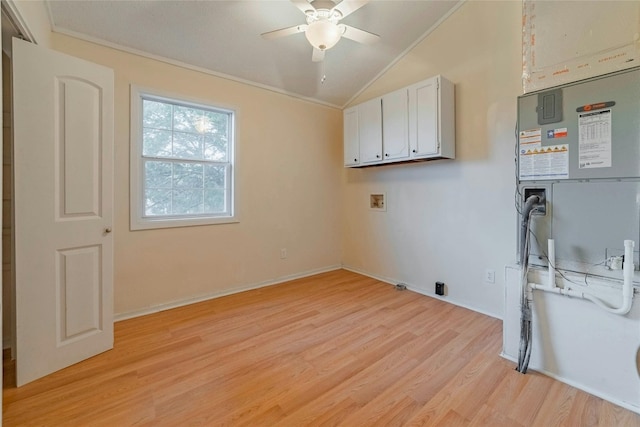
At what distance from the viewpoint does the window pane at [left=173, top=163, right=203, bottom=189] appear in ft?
9.62

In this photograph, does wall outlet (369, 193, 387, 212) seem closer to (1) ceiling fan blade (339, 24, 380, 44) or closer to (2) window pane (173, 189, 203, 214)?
(1) ceiling fan blade (339, 24, 380, 44)

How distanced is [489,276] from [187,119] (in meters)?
3.41

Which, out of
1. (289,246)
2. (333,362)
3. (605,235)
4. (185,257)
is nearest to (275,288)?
(289,246)

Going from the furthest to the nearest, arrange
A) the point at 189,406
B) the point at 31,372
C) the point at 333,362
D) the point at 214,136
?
the point at 214,136
the point at 333,362
the point at 31,372
the point at 189,406

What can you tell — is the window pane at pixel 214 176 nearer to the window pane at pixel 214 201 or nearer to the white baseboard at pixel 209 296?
the window pane at pixel 214 201

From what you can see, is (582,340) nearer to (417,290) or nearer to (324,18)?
(417,290)

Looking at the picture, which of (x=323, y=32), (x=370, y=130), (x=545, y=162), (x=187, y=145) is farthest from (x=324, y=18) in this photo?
(x=187, y=145)

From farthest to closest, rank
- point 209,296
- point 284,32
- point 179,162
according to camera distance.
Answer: point 209,296, point 179,162, point 284,32

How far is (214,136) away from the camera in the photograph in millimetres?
3164

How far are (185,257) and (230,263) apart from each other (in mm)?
494

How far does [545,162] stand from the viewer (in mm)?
1840

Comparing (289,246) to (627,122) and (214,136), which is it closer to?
(214,136)

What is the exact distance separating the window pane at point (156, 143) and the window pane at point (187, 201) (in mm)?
402

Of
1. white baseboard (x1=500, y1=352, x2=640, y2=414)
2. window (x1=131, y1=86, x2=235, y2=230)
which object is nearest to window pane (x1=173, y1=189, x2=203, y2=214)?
window (x1=131, y1=86, x2=235, y2=230)
